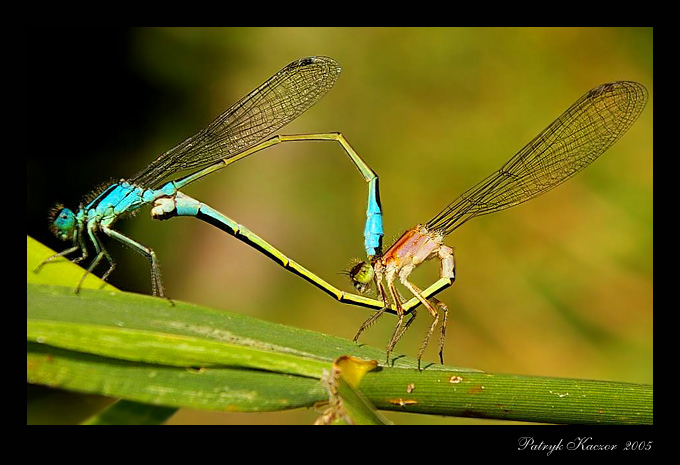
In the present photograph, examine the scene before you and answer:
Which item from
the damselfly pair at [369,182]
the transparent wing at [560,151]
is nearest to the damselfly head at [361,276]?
the damselfly pair at [369,182]

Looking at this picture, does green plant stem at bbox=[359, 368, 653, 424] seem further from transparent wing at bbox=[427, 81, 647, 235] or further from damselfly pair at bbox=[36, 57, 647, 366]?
transparent wing at bbox=[427, 81, 647, 235]

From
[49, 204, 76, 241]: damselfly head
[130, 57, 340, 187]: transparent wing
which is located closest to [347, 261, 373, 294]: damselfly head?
[130, 57, 340, 187]: transparent wing

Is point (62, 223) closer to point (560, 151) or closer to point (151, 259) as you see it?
point (151, 259)

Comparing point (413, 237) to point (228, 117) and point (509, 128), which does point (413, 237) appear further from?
point (509, 128)

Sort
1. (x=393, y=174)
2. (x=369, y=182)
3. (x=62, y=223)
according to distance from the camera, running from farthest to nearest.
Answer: (x=393, y=174) < (x=369, y=182) < (x=62, y=223)

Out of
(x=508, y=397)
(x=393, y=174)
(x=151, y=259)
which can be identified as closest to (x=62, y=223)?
(x=151, y=259)

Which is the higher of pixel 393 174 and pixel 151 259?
pixel 393 174

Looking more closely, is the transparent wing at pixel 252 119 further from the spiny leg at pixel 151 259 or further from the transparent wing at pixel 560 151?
the transparent wing at pixel 560 151
